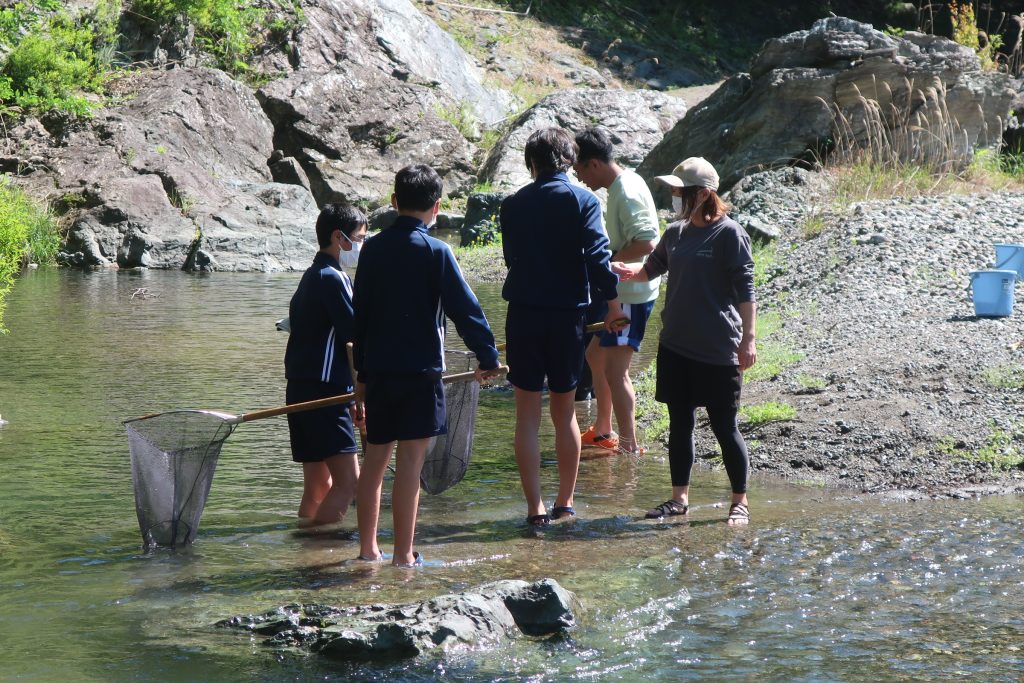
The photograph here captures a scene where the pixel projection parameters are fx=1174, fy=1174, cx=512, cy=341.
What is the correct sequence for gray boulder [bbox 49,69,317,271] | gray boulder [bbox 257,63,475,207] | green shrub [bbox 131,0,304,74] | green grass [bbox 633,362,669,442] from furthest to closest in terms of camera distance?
1. green shrub [bbox 131,0,304,74]
2. gray boulder [bbox 257,63,475,207]
3. gray boulder [bbox 49,69,317,271]
4. green grass [bbox 633,362,669,442]

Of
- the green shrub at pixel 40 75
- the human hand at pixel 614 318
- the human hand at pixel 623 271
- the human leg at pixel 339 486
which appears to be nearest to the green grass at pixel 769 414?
the human hand at pixel 623 271

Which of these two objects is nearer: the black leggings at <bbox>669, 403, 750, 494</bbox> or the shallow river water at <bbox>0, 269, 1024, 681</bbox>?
the shallow river water at <bbox>0, 269, 1024, 681</bbox>

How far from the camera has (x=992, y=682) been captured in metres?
3.88

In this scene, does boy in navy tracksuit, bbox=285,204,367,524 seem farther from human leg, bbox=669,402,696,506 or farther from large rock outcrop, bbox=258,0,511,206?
large rock outcrop, bbox=258,0,511,206

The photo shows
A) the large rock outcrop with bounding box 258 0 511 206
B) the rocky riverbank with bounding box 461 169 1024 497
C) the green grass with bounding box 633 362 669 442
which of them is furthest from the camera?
the large rock outcrop with bounding box 258 0 511 206

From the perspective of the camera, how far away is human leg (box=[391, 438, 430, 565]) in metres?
5.02

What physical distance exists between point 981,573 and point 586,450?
2.96m

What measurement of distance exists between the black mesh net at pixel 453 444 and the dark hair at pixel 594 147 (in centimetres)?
135

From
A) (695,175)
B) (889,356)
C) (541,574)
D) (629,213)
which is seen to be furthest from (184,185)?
(541,574)

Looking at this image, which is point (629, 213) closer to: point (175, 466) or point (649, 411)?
point (649, 411)

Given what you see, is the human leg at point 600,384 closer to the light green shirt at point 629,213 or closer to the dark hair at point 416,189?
the light green shirt at point 629,213

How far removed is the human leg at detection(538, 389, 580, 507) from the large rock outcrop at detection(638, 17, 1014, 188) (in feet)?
39.1

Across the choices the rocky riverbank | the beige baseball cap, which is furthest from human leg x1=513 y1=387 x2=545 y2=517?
the rocky riverbank

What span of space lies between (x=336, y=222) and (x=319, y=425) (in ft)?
3.18
